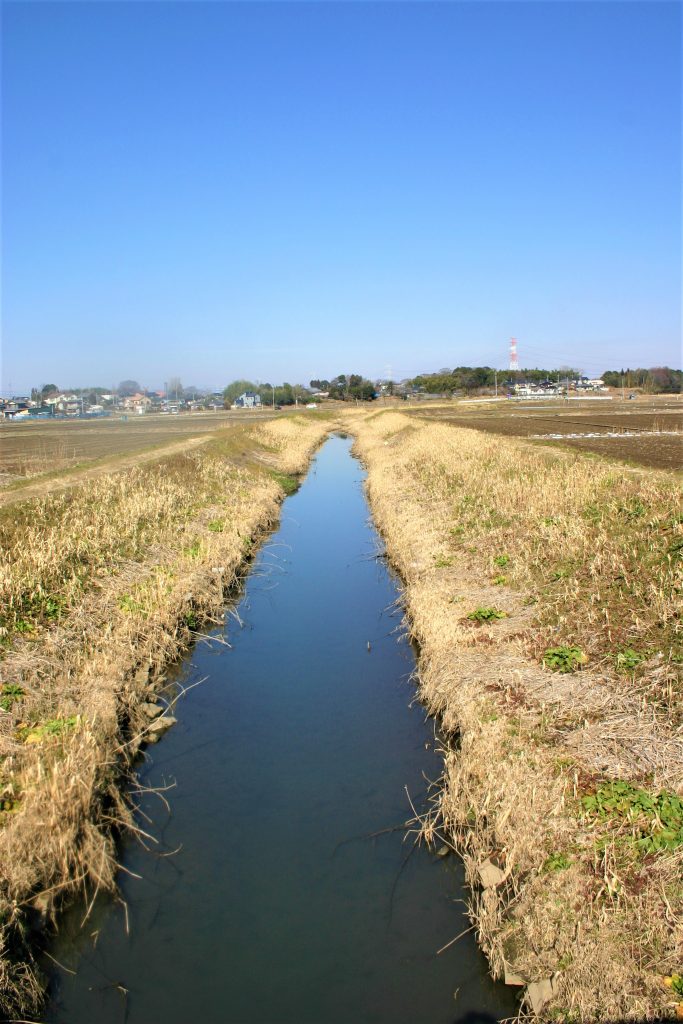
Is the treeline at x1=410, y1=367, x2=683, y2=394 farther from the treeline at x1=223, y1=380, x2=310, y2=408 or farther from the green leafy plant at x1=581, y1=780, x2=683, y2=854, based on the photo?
the green leafy plant at x1=581, y1=780, x2=683, y2=854

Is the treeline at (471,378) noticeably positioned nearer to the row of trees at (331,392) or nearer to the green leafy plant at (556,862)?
the row of trees at (331,392)

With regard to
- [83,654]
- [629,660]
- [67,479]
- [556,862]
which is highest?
[67,479]

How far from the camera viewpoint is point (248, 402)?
472 feet

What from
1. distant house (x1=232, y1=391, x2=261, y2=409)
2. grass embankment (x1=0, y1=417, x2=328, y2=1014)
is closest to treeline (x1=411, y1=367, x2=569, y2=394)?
distant house (x1=232, y1=391, x2=261, y2=409)

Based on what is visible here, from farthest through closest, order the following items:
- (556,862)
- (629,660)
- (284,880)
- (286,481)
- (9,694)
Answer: (286,481) → (9,694) → (629,660) → (284,880) → (556,862)

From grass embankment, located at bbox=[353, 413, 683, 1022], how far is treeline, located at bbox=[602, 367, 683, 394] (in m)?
133

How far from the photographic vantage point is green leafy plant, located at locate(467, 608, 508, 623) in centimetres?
1012

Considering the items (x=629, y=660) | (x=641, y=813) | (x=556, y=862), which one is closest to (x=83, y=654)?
(x=556, y=862)

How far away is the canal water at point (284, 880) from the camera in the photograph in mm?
5004

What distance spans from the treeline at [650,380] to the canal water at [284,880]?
5400 inches

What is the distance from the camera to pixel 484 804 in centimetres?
623

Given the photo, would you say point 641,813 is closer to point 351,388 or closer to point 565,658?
point 565,658

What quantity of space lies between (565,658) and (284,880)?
3.89 m

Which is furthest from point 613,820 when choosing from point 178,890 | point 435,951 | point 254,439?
point 254,439
